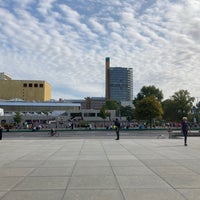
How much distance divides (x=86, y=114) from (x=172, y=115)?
51902mm

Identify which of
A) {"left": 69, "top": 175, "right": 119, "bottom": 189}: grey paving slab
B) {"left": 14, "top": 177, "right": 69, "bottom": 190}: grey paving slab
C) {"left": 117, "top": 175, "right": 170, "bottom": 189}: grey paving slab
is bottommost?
{"left": 14, "top": 177, "right": 69, "bottom": 190}: grey paving slab

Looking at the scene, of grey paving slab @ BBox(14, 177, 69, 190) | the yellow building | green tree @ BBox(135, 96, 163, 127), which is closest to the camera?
grey paving slab @ BBox(14, 177, 69, 190)

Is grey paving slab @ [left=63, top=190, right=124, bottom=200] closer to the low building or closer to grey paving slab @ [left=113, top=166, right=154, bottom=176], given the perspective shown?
grey paving slab @ [left=113, top=166, right=154, bottom=176]

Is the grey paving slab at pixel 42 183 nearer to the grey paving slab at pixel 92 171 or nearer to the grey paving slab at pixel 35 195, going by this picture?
the grey paving slab at pixel 35 195

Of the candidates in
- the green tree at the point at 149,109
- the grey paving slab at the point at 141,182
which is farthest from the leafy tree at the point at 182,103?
the grey paving slab at the point at 141,182

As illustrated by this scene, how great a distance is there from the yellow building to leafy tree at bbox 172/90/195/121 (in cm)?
10229

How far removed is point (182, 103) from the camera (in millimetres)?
103938

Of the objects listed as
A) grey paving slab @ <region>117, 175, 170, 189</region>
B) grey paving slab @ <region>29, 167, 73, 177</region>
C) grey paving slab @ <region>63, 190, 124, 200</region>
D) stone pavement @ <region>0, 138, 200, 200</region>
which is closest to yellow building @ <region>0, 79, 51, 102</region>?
stone pavement @ <region>0, 138, 200, 200</region>

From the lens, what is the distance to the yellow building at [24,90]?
190 meters

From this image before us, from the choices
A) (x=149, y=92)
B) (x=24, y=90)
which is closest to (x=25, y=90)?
(x=24, y=90)

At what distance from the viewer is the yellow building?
19025cm

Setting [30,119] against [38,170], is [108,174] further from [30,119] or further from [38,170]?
[30,119]

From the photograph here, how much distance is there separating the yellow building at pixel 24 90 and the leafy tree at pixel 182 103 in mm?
102291

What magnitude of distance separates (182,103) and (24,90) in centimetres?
11156
